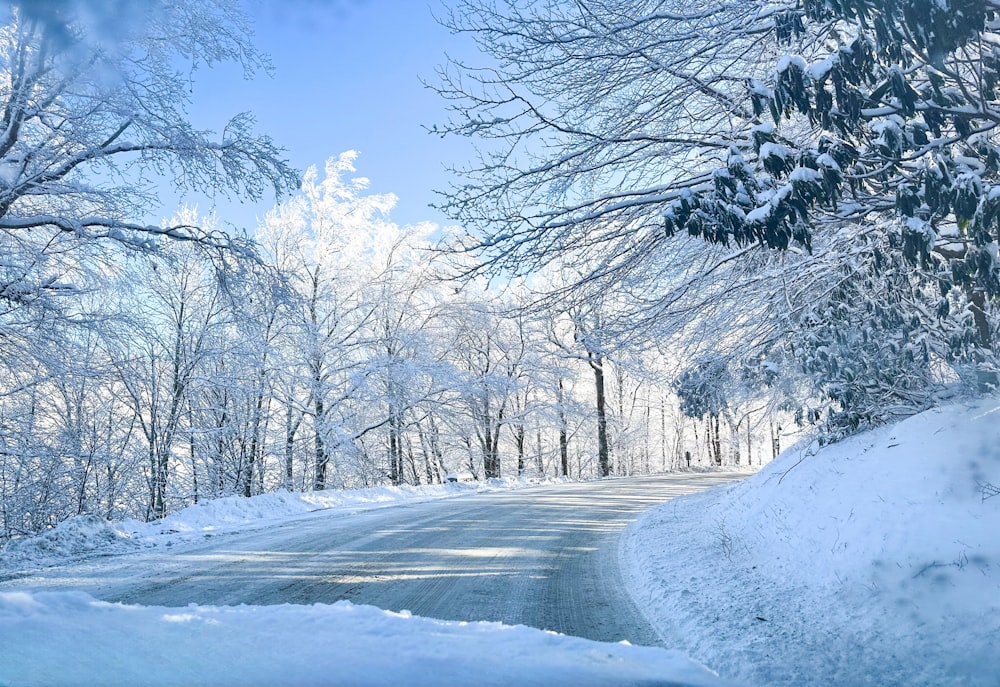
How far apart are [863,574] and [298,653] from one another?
474cm

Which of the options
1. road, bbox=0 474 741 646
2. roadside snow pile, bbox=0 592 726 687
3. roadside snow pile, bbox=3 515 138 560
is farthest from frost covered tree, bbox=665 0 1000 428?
roadside snow pile, bbox=3 515 138 560

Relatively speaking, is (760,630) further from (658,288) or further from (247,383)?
(247,383)

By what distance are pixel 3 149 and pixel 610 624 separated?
10.6 meters

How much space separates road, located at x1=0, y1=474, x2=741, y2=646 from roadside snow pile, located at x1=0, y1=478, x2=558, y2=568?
2.62 feet

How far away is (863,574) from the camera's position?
5.70 meters

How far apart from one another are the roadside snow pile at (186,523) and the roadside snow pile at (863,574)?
6961mm

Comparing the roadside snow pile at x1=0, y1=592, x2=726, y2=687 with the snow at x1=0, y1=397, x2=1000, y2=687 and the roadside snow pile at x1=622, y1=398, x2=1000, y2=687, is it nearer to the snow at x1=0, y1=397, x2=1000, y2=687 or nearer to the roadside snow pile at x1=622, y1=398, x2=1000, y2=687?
the snow at x1=0, y1=397, x2=1000, y2=687

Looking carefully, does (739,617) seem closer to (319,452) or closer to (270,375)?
(270,375)

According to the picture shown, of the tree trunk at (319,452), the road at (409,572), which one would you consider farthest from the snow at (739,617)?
the tree trunk at (319,452)

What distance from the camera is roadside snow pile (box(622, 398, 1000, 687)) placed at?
14.1 ft

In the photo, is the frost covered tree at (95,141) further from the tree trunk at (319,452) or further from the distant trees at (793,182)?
the tree trunk at (319,452)

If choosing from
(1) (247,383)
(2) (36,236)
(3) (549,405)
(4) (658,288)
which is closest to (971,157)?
(4) (658,288)

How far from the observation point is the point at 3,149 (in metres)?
9.90

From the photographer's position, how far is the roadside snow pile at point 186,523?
866 centimetres
